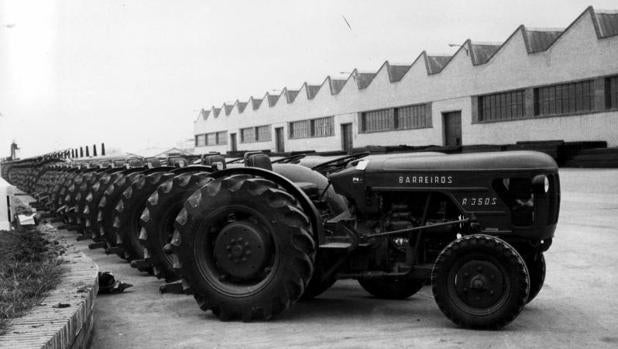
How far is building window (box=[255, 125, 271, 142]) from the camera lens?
207ft

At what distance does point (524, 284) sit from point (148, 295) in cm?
398

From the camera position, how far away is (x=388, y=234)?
20.5ft

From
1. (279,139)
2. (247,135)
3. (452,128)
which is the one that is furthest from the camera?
(247,135)

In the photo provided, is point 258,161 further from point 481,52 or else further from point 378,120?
point 378,120

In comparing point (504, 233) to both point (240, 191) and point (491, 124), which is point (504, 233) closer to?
point (240, 191)

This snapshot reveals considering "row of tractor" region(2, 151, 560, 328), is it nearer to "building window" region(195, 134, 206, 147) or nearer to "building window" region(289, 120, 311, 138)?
"building window" region(289, 120, 311, 138)

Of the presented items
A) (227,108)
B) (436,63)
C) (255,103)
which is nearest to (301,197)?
(436,63)

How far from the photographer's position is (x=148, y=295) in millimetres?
7746

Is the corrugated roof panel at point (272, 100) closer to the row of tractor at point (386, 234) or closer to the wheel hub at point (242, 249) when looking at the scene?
the row of tractor at point (386, 234)

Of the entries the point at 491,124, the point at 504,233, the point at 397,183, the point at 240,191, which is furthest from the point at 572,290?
the point at 491,124

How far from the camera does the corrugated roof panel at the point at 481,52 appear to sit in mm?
38125

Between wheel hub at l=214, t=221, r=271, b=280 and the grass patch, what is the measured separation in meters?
1.34

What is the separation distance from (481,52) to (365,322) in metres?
34.4

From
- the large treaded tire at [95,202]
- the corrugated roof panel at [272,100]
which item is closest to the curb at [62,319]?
the large treaded tire at [95,202]
